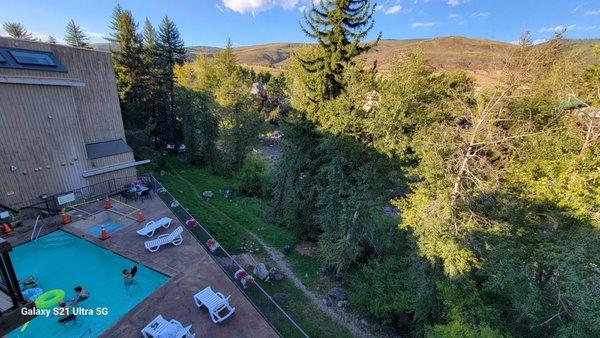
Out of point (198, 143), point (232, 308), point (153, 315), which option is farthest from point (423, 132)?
point (198, 143)

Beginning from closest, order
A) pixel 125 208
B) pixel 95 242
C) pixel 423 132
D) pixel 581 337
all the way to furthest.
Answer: pixel 581 337
pixel 423 132
pixel 95 242
pixel 125 208

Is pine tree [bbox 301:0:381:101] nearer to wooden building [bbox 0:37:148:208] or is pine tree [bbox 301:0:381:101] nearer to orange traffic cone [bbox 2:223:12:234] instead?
wooden building [bbox 0:37:148:208]

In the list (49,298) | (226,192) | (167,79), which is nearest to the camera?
(49,298)

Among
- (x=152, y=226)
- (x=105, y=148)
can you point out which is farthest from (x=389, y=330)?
(x=105, y=148)

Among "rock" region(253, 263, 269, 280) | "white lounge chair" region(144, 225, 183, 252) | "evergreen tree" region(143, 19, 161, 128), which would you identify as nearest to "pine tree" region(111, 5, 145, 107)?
"evergreen tree" region(143, 19, 161, 128)

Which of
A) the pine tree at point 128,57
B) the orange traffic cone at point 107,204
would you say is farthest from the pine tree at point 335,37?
the pine tree at point 128,57

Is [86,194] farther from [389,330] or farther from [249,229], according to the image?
[389,330]

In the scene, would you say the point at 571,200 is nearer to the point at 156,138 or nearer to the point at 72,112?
the point at 72,112
